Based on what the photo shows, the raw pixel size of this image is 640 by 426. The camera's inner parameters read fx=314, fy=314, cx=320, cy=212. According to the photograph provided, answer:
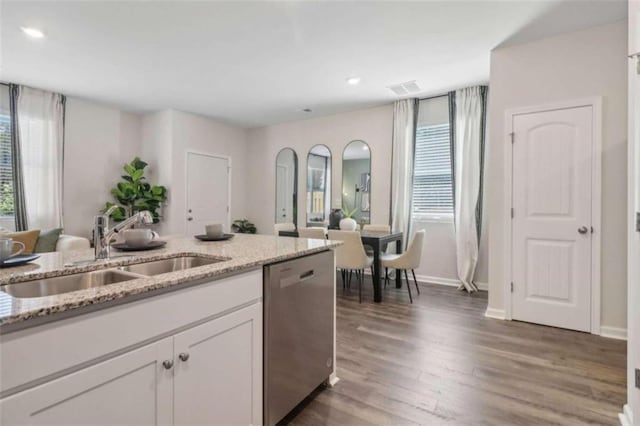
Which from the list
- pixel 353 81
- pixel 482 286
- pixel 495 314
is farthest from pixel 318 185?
pixel 495 314

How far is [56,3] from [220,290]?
2.70 metres

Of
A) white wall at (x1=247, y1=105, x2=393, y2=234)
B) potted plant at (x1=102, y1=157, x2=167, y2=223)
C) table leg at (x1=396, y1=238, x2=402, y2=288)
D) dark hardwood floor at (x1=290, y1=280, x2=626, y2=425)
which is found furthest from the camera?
white wall at (x1=247, y1=105, x2=393, y2=234)

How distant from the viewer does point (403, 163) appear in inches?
179

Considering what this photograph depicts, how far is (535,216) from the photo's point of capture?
2.94 meters

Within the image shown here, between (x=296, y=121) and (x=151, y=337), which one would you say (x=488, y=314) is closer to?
(x=151, y=337)

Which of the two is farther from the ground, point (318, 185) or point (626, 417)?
point (318, 185)

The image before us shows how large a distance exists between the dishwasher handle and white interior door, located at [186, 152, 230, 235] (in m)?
3.85

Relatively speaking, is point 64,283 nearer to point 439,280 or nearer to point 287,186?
point 439,280

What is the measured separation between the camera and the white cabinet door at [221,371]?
1098 millimetres

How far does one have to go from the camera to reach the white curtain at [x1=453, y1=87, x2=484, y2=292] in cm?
405

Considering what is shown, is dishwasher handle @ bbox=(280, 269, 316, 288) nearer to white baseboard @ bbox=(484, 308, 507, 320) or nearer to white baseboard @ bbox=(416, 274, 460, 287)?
white baseboard @ bbox=(484, 308, 507, 320)

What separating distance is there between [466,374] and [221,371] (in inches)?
64.3

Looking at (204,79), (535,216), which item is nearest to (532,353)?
(535,216)

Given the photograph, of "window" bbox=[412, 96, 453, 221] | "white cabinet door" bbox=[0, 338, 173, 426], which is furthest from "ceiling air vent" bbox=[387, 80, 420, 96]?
"white cabinet door" bbox=[0, 338, 173, 426]
